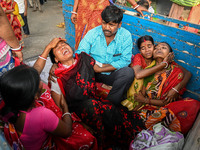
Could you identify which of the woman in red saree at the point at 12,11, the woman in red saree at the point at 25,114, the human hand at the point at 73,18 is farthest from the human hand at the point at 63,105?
the woman in red saree at the point at 12,11

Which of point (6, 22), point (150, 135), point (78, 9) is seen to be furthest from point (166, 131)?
point (78, 9)

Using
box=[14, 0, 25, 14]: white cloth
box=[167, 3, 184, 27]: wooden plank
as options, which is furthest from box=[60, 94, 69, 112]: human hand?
box=[14, 0, 25, 14]: white cloth

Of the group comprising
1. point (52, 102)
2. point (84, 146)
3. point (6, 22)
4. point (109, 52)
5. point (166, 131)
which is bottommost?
point (84, 146)

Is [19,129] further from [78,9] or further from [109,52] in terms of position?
[78,9]

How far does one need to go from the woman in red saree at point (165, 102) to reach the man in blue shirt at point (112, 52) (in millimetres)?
324

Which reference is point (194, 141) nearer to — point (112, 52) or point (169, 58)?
point (169, 58)

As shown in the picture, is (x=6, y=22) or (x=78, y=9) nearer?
(x=6, y=22)

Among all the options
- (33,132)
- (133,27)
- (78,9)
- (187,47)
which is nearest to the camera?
(33,132)

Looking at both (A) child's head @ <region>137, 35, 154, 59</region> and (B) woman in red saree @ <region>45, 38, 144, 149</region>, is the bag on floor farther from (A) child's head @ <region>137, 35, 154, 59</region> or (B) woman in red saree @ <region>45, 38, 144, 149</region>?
(A) child's head @ <region>137, 35, 154, 59</region>

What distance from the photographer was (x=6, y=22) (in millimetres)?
1532

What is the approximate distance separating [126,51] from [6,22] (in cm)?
162

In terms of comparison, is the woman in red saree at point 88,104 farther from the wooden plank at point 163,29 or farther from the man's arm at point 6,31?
the wooden plank at point 163,29

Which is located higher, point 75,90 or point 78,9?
point 78,9

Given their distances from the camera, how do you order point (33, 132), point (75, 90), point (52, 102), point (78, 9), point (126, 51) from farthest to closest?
point (78, 9), point (126, 51), point (75, 90), point (52, 102), point (33, 132)
